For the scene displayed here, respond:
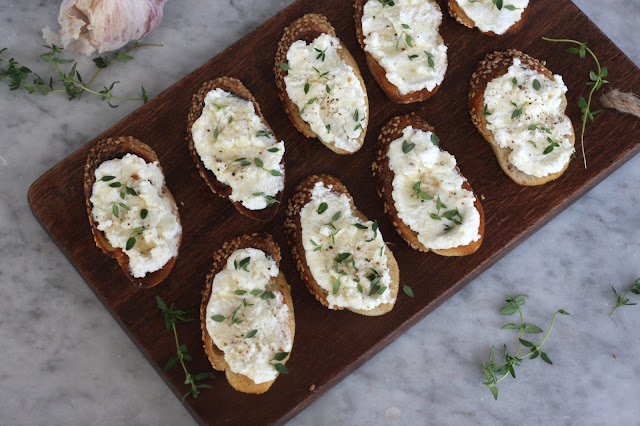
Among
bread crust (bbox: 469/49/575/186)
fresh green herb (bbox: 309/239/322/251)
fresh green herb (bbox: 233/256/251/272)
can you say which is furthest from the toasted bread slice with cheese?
fresh green herb (bbox: 233/256/251/272)

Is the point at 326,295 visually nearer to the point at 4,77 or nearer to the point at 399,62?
the point at 399,62

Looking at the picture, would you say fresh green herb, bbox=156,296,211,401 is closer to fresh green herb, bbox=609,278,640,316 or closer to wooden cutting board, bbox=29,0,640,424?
wooden cutting board, bbox=29,0,640,424

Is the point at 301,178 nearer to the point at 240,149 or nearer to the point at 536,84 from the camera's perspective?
the point at 240,149

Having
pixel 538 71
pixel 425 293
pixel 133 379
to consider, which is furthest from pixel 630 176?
pixel 133 379

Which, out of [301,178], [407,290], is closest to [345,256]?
[407,290]

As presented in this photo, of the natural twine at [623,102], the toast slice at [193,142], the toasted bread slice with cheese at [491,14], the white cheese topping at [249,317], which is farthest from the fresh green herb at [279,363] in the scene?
the natural twine at [623,102]
